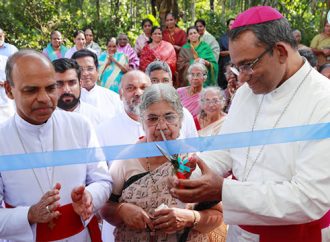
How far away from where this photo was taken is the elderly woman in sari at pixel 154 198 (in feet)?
8.64

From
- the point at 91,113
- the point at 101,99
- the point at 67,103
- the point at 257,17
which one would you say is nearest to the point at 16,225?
the point at 257,17

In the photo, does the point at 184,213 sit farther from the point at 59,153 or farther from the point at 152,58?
the point at 152,58

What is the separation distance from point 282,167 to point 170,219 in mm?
681

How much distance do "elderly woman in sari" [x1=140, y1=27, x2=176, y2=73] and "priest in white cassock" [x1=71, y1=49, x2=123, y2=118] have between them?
4.14m

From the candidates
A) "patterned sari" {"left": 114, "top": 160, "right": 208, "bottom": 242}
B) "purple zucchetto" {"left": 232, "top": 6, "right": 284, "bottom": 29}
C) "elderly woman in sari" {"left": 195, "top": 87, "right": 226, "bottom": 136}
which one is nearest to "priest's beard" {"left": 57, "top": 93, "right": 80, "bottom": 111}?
"elderly woman in sari" {"left": 195, "top": 87, "right": 226, "bottom": 136}

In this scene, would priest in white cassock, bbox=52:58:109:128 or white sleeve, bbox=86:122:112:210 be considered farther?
priest in white cassock, bbox=52:58:109:128

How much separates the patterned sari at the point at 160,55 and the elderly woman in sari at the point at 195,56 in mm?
201

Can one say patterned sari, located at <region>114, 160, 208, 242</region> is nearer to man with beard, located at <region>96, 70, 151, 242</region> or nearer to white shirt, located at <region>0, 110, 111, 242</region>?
white shirt, located at <region>0, 110, 111, 242</region>

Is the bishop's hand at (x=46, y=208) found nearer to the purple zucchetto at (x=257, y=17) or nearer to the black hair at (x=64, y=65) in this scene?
the purple zucchetto at (x=257, y=17)

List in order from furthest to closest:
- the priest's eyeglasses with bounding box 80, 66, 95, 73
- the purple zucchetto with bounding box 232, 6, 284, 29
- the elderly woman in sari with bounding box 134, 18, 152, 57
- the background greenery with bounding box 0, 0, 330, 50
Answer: the background greenery with bounding box 0, 0, 330, 50 → the elderly woman in sari with bounding box 134, 18, 152, 57 → the priest's eyeglasses with bounding box 80, 66, 95, 73 → the purple zucchetto with bounding box 232, 6, 284, 29

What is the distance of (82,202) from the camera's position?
2.52 m

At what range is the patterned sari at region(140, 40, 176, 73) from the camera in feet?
31.8

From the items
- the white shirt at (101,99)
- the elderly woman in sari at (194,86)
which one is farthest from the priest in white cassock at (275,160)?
the elderly woman in sari at (194,86)

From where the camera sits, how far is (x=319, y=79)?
2426mm
